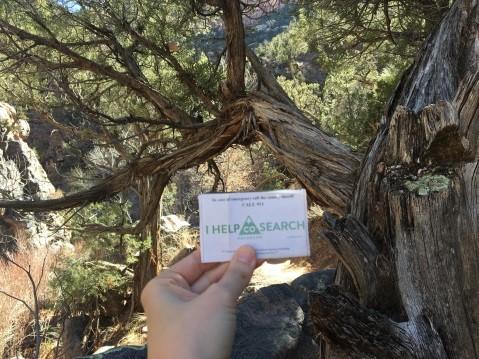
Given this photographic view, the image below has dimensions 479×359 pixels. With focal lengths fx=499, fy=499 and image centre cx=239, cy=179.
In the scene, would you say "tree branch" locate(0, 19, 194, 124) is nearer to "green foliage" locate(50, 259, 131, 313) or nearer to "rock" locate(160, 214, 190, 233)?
"green foliage" locate(50, 259, 131, 313)

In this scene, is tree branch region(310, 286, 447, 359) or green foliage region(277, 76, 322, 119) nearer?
tree branch region(310, 286, 447, 359)

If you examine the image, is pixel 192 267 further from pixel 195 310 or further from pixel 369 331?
pixel 369 331

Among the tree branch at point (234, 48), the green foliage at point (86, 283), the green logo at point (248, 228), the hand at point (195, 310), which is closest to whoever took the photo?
the hand at point (195, 310)

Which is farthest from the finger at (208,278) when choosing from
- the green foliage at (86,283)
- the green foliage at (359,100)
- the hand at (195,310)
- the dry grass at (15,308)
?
the dry grass at (15,308)

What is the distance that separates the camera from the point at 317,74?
17078 millimetres

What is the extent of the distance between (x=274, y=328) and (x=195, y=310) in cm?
348

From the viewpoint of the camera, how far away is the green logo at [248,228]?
1.30 meters

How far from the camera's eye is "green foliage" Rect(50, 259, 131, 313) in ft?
21.6

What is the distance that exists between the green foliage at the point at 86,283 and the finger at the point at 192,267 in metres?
5.32

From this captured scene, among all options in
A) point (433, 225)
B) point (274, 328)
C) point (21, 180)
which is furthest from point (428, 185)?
point (21, 180)

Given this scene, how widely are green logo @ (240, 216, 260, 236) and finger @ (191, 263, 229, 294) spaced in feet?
0.32

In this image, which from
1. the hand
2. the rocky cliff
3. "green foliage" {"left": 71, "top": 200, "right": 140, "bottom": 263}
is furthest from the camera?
the rocky cliff

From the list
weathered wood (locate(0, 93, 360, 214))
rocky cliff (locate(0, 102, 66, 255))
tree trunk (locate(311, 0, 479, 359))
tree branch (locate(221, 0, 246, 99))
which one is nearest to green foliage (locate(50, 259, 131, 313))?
rocky cliff (locate(0, 102, 66, 255))

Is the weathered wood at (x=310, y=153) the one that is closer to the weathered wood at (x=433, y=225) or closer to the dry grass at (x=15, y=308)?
the weathered wood at (x=433, y=225)
